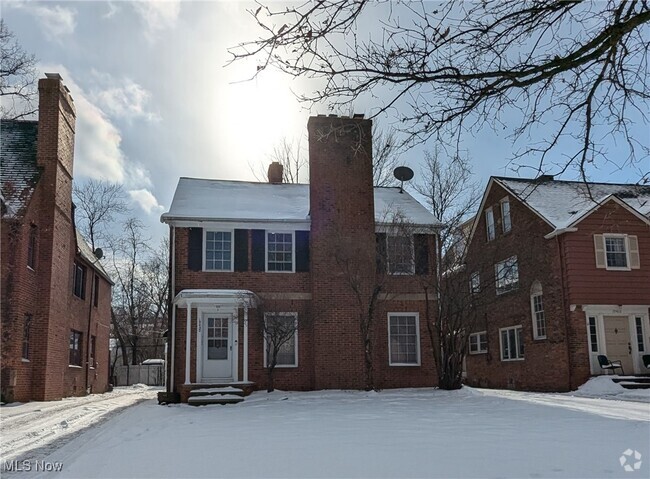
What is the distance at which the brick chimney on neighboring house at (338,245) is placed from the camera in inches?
646

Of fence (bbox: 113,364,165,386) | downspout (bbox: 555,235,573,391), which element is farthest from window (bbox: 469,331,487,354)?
fence (bbox: 113,364,165,386)

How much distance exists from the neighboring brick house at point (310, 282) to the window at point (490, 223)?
6.89 meters

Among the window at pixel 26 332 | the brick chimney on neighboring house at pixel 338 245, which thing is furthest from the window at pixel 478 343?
the window at pixel 26 332

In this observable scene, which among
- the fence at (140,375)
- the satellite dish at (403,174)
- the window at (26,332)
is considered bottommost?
the fence at (140,375)

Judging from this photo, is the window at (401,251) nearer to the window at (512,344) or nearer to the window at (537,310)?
the window at (537,310)

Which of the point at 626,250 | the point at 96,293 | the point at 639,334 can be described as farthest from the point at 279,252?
the point at 96,293

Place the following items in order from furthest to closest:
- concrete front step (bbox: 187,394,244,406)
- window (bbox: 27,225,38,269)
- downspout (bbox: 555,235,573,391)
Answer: downspout (bbox: 555,235,573,391) → window (bbox: 27,225,38,269) → concrete front step (bbox: 187,394,244,406)

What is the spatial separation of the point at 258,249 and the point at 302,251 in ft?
4.22

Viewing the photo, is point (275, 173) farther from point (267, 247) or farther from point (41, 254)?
point (41, 254)

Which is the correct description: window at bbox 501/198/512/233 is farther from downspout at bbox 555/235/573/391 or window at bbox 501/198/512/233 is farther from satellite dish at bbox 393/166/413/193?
satellite dish at bbox 393/166/413/193

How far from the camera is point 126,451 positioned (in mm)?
7375

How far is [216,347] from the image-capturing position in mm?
16375

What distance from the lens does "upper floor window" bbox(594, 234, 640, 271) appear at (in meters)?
19.7

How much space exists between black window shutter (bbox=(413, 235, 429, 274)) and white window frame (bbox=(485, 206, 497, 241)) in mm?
6976
